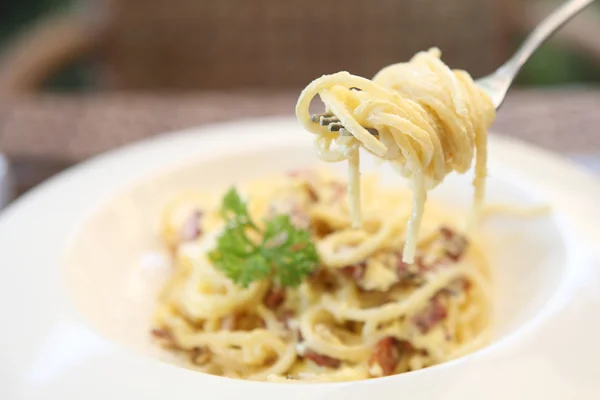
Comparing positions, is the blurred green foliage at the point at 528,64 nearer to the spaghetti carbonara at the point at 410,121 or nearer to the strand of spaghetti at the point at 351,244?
the strand of spaghetti at the point at 351,244

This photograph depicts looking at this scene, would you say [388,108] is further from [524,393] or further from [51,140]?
[51,140]

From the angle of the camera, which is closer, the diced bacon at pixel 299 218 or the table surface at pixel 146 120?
the diced bacon at pixel 299 218

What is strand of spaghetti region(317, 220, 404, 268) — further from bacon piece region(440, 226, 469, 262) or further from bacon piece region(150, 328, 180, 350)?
bacon piece region(150, 328, 180, 350)

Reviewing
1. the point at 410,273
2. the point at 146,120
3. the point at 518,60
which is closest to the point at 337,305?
the point at 410,273

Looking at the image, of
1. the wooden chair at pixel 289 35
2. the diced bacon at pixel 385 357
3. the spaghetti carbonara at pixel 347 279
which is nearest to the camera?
the spaghetti carbonara at pixel 347 279

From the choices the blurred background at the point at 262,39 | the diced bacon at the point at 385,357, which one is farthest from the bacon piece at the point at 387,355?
the blurred background at the point at 262,39

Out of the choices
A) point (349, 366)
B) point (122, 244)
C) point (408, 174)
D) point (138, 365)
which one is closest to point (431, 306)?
point (349, 366)

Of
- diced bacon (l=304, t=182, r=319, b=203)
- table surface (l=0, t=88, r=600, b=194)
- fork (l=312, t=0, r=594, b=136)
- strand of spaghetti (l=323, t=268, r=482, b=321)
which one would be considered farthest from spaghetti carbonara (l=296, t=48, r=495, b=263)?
table surface (l=0, t=88, r=600, b=194)
